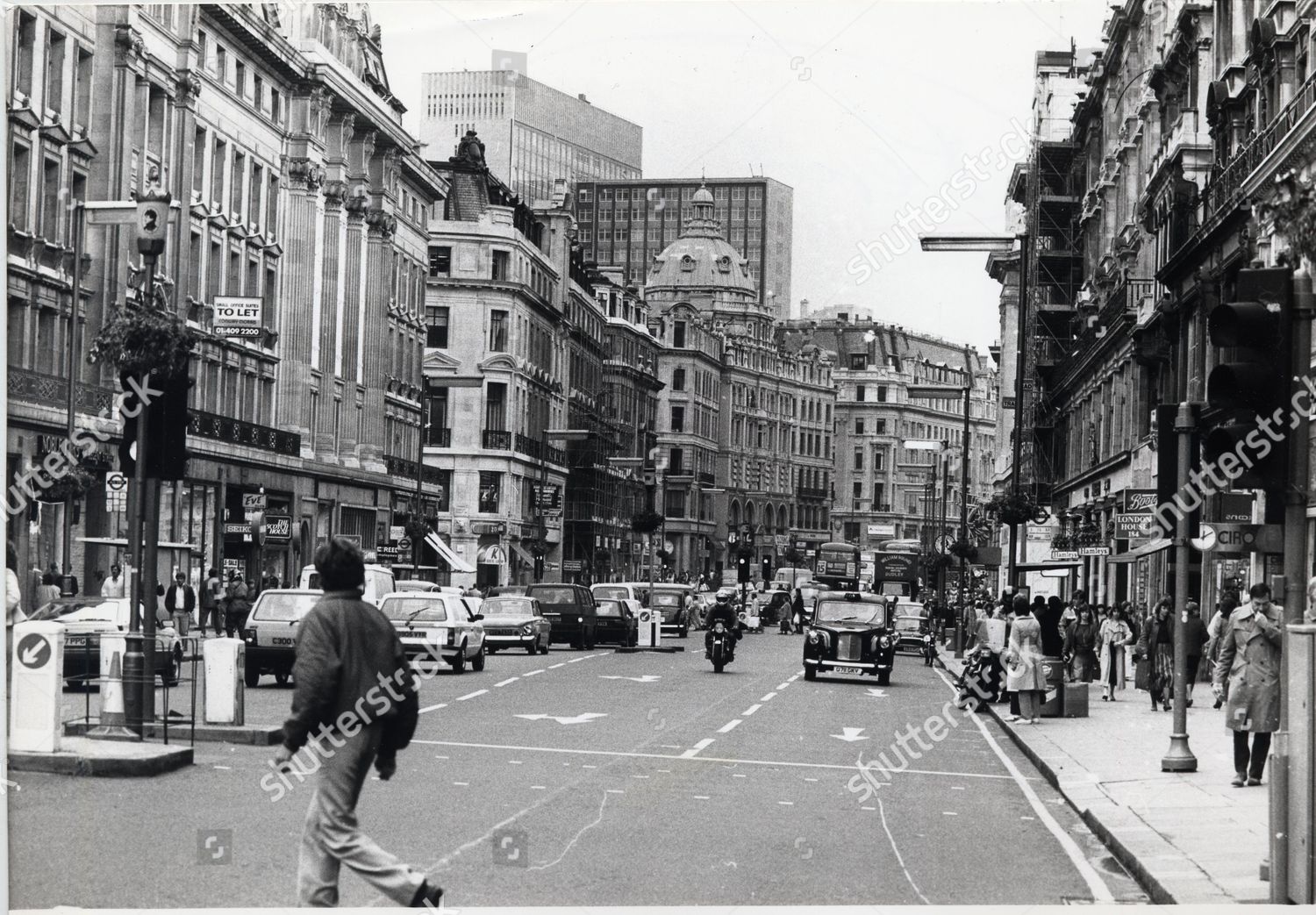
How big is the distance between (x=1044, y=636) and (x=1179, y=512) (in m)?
12.8

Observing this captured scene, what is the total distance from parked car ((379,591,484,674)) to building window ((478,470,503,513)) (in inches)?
2325

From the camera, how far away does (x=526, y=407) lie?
331ft

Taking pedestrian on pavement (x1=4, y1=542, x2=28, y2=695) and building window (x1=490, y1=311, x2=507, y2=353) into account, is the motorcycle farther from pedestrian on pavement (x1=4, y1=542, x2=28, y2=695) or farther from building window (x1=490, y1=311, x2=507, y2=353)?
building window (x1=490, y1=311, x2=507, y2=353)

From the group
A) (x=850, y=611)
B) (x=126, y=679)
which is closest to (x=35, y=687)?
(x=126, y=679)

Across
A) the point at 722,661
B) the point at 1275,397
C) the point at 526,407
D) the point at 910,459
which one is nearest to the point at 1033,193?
the point at 526,407

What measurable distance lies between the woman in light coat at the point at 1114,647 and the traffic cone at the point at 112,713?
19523 millimetres

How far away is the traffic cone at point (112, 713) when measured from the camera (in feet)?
56.0

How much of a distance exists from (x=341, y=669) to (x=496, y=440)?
8737 cm

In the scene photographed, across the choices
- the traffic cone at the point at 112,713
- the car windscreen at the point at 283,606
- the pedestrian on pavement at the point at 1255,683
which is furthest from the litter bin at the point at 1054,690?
the traffic cone at the point at 112,713

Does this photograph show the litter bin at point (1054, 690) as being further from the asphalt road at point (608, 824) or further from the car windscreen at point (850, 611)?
the car windscreen at point (850, 611)

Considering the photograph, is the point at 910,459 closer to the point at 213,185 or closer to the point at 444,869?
the point at 213,185

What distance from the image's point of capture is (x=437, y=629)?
34.2 m

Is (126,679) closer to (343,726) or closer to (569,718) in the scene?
(569,718)

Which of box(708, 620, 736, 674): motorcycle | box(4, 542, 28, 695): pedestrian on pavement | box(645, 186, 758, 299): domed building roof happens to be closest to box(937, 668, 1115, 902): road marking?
box(4, 542, 28, 695): pedestrian on pavement
